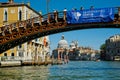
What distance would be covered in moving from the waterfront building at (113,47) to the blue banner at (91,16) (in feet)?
409

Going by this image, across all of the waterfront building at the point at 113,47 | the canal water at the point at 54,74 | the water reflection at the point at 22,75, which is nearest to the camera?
the water reflection at the point at 22,75

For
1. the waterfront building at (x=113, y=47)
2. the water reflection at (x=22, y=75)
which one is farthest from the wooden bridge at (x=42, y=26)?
the waterfront building at (x=113, y=47)

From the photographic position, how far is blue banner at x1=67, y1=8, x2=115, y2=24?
3288 cm

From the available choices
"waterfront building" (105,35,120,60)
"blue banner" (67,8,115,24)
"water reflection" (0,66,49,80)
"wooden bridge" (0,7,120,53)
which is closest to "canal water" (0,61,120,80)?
"water reflection" (0,66,49,80)

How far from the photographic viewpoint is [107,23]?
3278 centimetres

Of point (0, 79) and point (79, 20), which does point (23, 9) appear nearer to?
point (79, 20)

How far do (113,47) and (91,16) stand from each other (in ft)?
430

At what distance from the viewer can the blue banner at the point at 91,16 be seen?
108 feet

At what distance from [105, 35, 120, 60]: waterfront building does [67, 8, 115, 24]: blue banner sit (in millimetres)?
124609

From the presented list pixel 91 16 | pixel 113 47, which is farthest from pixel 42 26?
pixel 113 47

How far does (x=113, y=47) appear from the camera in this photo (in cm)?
16288

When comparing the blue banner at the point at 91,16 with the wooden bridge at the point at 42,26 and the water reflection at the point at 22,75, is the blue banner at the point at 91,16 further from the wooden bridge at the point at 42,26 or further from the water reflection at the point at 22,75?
the water reflection at the point at 22,75

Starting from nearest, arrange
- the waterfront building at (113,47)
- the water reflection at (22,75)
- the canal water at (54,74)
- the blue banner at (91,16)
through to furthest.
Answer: the water reflection at (22,75), the canal water at (54,74), the blue banner at (91,16), the waterfront building at (113,47)

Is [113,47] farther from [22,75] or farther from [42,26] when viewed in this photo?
[22,75]
